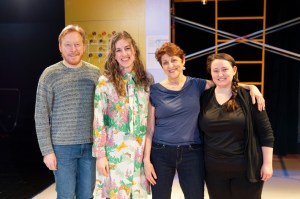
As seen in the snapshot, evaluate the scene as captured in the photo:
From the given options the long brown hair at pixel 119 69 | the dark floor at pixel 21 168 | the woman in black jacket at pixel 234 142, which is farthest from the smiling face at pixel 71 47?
the dark floor at pixel 21 168

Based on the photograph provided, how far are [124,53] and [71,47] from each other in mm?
361

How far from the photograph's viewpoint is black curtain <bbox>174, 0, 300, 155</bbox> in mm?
4336

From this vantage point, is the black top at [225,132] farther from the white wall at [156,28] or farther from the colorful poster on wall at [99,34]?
the colorful poster on wall at [99,34]

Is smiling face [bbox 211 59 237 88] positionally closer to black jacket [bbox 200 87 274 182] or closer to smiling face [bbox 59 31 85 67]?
black jacket [bbox 200 87 274 182]

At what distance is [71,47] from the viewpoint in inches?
82.0

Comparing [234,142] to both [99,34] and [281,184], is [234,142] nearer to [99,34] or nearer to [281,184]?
[281,184]

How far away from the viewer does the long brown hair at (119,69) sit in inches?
77.9

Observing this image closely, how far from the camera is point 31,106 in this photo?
5293mm

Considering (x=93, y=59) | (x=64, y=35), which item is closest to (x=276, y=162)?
(x=93, y=59)

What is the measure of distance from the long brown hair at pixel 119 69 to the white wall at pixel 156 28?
1941mm

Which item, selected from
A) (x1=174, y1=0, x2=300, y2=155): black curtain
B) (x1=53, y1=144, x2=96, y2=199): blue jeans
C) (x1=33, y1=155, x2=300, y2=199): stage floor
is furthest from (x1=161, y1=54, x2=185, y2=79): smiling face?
(x1=174, y1=0, x2=300, y2=155): black curtain

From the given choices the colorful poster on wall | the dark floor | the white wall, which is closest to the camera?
the dark floor

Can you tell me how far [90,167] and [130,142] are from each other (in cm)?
37

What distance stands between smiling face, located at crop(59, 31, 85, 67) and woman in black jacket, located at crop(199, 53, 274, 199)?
83cm
